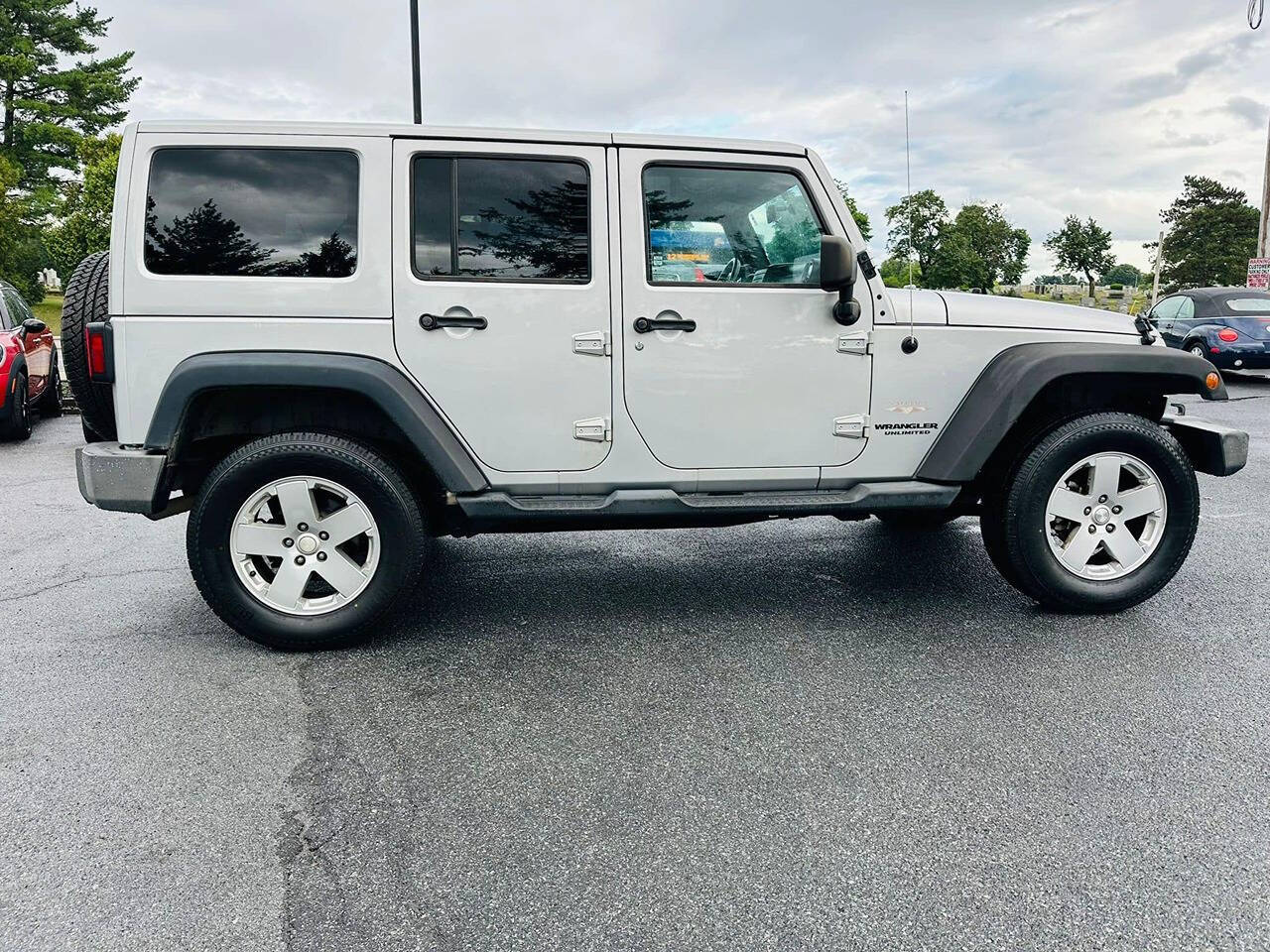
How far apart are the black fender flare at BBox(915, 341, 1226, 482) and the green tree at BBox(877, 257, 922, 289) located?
584 mm

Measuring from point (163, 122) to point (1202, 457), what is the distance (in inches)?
184

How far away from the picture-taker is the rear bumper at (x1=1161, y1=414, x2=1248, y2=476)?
164 inches

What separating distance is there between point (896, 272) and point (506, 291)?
→ 1956 mm

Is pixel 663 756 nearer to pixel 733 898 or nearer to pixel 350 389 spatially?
pixel 733 898

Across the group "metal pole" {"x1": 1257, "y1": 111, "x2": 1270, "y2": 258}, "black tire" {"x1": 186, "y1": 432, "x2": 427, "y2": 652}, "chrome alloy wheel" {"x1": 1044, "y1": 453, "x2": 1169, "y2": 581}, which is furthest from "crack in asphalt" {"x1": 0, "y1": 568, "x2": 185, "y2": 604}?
"metal pole" {"x1": 1257, "y1": 111, "x2": 1270, "y2": 258}

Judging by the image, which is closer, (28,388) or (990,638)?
(990,638)

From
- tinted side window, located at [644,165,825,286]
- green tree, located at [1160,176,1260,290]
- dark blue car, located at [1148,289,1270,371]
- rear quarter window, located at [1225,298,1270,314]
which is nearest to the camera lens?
tinted side window, located at [644,165,825,286]

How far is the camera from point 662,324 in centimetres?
372

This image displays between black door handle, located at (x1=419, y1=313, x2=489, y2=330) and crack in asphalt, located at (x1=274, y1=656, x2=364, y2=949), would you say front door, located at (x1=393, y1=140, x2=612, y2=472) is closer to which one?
black door handle, located at (x1=419, y1=313, x2=489, y2=330)

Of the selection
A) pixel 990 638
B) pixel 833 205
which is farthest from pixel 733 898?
pixel 833 205

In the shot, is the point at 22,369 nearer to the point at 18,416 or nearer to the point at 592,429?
the point at 18,416

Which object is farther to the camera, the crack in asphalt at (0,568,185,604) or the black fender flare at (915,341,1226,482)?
the crack in asphalt at (0,568,185,604)

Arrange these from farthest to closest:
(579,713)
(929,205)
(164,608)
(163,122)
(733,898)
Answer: (929,205), (164,608), (163,122), (579,713), (733,898)

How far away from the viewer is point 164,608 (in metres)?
4.25
